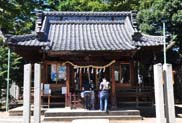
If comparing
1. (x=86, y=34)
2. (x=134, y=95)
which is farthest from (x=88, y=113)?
(x=86, y=34)

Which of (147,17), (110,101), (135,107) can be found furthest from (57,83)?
(147,17)

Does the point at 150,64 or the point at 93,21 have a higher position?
the point at 93,21

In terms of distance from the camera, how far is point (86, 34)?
2212 cm

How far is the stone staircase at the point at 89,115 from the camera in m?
17.8

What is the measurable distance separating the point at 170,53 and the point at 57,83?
1340 cm

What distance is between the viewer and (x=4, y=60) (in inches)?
1097

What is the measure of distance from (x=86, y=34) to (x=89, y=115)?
600 cm

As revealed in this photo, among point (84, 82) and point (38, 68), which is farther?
point (84, 82)

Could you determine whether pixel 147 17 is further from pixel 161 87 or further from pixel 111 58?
pixel 161 87

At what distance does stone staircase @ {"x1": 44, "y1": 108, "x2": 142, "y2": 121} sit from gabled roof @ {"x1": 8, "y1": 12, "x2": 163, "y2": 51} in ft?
10.9

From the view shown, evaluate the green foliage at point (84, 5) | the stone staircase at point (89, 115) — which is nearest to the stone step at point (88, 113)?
the stone staircase at point (89, 115)

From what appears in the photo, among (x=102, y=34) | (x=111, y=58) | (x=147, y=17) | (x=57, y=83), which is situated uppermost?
(x=147, y=17)

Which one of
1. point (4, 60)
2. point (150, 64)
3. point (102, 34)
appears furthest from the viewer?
point (150, 64)

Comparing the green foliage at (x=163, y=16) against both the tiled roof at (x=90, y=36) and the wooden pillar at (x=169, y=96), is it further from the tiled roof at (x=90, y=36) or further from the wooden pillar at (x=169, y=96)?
the wooden pillar at (x=169, y=96)
